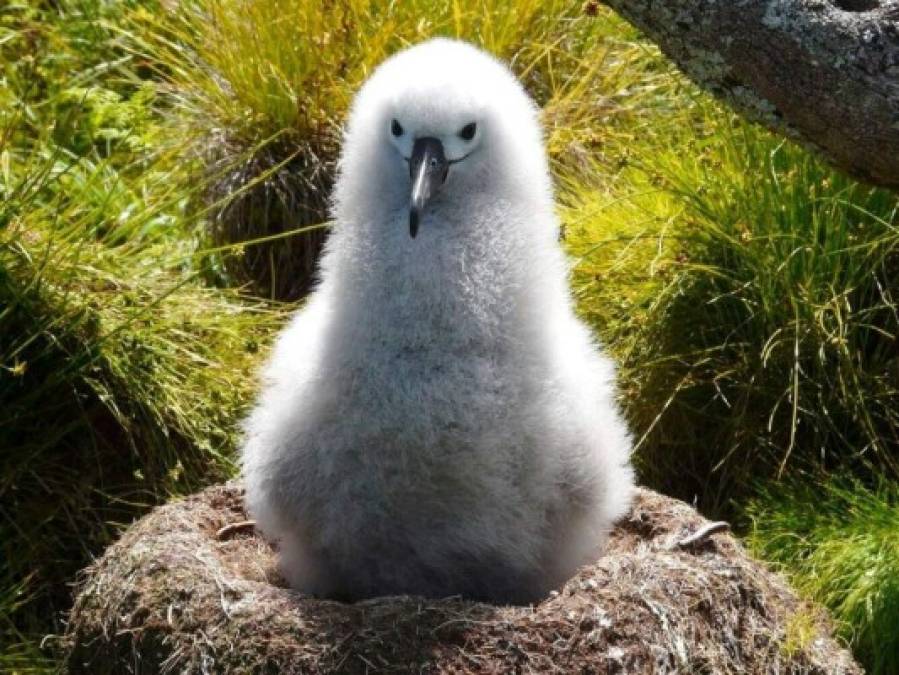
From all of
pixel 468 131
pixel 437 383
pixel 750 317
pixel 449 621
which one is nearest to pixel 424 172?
pixel 468 131

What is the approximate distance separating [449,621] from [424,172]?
1037mm

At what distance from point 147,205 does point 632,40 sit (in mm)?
2265

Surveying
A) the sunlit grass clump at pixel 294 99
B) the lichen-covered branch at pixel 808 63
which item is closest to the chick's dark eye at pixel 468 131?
the lichen-covered branch at pixel 808 63

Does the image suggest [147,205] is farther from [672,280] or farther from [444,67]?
[444,67]

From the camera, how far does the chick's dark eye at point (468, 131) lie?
3895 millimetres

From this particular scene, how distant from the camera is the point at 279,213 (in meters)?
6.51

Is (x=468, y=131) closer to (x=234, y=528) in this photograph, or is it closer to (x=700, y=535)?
(x=700, y=535)

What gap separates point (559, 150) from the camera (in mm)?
6379

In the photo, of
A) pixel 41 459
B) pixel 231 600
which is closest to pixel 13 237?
pixel 41 459

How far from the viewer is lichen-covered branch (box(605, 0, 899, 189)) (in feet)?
11.9

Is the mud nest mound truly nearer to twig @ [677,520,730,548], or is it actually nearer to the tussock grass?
twig @ [677,520,730,548]

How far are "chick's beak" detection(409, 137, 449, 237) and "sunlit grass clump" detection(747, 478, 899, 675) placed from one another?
1807mm

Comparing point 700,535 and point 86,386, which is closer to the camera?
point 700,535

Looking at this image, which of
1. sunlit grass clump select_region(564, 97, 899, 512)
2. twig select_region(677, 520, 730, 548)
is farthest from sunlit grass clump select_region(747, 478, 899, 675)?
twig select_region(677, 520, 730, 548)
